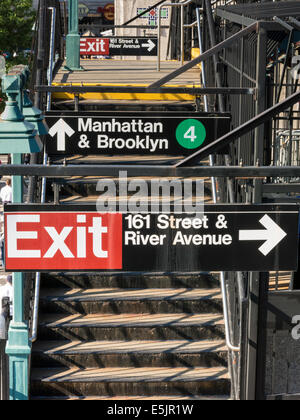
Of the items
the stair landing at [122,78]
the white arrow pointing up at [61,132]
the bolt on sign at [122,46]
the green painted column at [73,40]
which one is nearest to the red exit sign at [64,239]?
the white arrow pointing up at [61,132]

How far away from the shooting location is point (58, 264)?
200 inches

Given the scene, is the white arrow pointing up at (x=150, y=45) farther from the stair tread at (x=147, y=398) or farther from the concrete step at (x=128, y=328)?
the stair tread at (x=147, y=398)

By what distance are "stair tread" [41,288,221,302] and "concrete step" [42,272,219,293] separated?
68 millimetres

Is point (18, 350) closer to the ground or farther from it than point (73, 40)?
closer to the ground

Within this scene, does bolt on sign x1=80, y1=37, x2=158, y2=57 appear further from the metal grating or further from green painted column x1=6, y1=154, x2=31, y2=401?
green painted column x1=6, y1=154, x2=31, y2=401

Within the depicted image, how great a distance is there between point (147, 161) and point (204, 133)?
8.23ft

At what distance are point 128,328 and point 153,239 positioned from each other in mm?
3274

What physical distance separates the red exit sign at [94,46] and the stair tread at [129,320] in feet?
36.6

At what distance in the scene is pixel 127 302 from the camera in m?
8.38

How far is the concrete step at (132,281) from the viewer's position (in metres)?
8.63

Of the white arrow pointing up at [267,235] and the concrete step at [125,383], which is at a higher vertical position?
the white arrow pointing up at [267,235]

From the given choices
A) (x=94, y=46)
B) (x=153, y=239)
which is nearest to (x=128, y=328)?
(x=153, y=239)

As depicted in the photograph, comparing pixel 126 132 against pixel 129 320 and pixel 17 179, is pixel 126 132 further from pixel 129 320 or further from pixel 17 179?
pixel 129 320

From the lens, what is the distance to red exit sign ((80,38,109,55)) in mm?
18297
